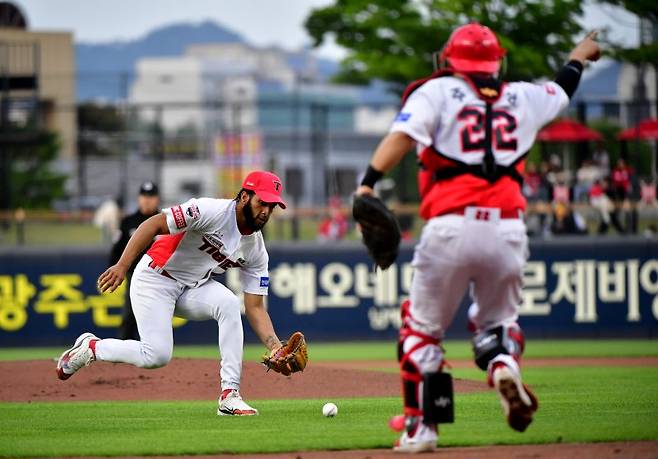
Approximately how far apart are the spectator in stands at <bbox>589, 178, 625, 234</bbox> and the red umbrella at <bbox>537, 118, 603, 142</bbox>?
56.9 inches

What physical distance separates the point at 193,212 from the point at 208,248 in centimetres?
49

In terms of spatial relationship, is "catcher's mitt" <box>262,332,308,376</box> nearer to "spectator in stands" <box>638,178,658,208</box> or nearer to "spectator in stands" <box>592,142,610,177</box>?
"spectator in stands" <box>638,178,658,208</box>

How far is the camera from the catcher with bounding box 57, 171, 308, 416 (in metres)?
8.77

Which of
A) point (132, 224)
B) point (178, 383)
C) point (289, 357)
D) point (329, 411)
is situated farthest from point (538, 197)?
point (329, 411)

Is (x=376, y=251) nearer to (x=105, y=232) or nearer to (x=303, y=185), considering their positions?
(x=105, y=232)

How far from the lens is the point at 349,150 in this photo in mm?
36156

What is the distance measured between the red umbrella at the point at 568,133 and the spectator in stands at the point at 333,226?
434 centimetres

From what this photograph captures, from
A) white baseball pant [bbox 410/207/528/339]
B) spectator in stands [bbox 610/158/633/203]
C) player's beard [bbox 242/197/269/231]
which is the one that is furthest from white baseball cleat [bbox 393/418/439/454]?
spectator in stands [bbox 610/158/633/203]

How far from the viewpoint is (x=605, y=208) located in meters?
23.3

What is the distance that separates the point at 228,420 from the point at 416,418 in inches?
89.1

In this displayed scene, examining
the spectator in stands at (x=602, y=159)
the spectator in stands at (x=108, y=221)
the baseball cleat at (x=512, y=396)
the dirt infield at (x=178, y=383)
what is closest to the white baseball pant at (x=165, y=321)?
the dirt infield at (x=178, y=383)

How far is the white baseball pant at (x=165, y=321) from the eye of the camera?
8.91 m

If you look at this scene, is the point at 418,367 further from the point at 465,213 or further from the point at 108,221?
the point at 108,221

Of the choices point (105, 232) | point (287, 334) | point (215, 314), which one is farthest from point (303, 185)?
point (215, 314)
